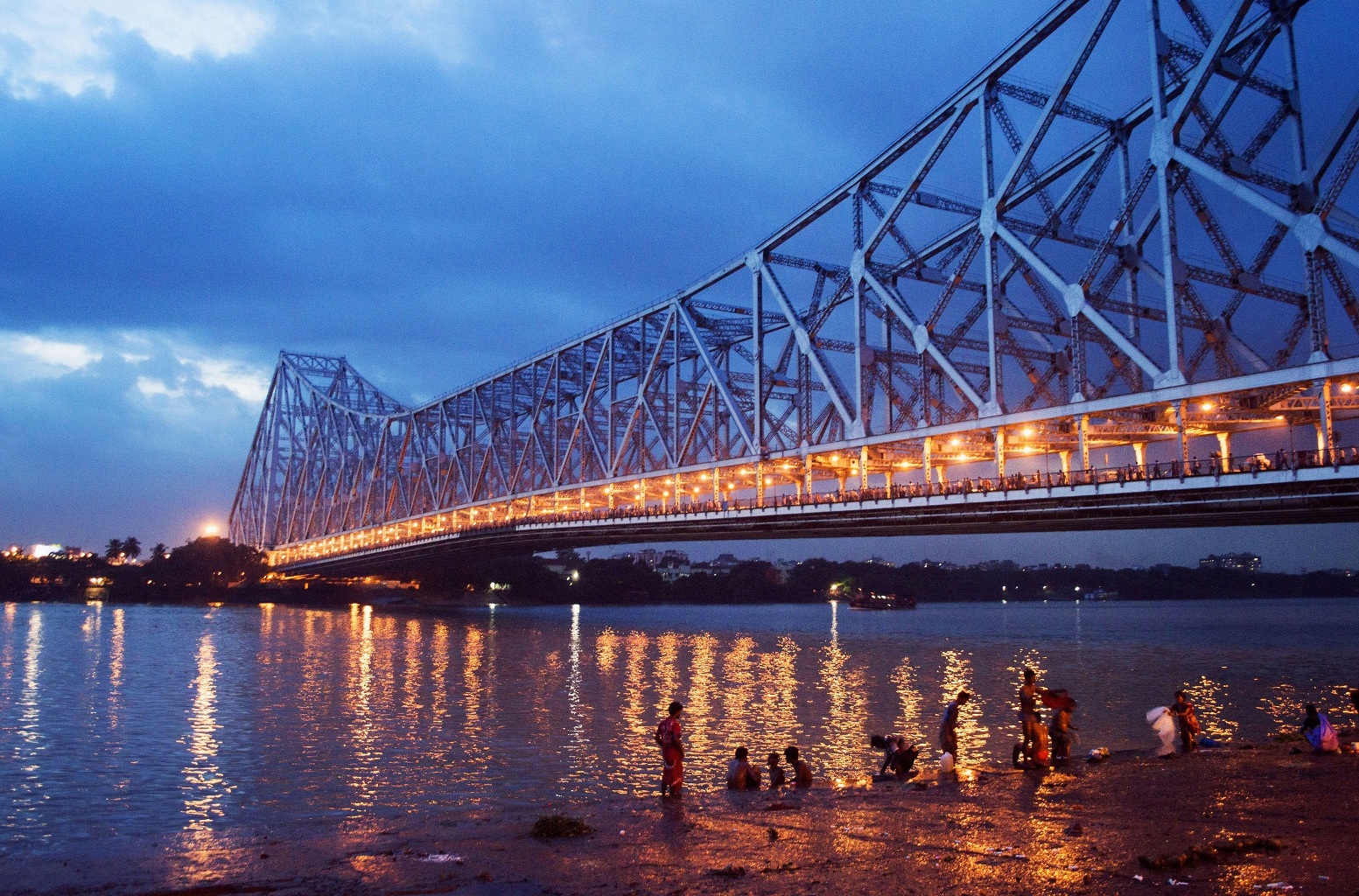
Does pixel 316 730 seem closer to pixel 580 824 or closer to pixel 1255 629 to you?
pixel 580 824

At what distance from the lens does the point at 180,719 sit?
26344 mm

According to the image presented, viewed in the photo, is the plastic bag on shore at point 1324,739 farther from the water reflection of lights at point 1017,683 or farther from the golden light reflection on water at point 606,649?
the golden light reflection on water at point 606,649

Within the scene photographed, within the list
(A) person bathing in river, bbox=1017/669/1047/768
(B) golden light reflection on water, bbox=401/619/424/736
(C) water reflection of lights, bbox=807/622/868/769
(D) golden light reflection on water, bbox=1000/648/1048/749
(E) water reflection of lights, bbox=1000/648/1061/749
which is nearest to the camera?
(A) person bathing in river, bbox=1017/669/1047/768

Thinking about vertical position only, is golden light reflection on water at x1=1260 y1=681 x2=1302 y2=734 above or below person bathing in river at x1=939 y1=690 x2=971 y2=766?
below

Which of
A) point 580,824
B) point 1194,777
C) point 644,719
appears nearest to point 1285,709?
point 1194,777

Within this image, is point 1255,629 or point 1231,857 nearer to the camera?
point 1231,857

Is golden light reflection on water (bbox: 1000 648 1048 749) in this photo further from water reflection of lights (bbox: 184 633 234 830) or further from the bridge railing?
water reflection of lights (bbox: 184 633 234 830)

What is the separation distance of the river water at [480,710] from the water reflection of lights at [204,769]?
0.07 m

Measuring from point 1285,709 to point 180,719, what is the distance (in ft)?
97.8

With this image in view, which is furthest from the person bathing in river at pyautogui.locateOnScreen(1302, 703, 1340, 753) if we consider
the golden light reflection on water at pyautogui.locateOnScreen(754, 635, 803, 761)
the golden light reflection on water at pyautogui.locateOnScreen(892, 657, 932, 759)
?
the golden light reflection on water at pyautogui.locateOnScreen(754, 635, 803, 761)

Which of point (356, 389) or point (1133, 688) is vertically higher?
point (356, 389)

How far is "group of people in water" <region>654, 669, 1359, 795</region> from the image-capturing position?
15.1 meters

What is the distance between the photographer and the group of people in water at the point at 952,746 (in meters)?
15.1

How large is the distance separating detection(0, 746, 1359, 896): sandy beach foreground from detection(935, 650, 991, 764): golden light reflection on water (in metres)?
5.29
